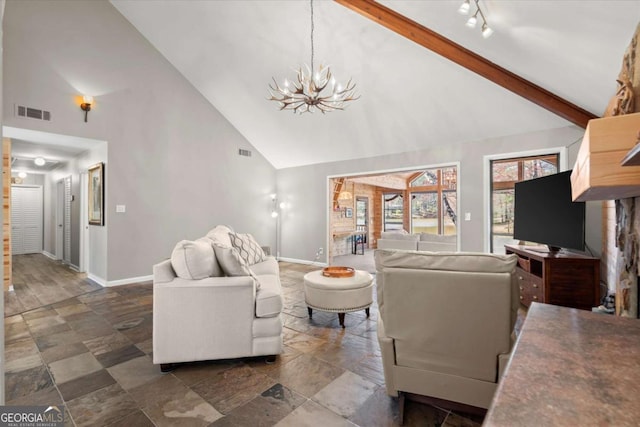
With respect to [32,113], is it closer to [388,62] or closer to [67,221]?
[67,221]

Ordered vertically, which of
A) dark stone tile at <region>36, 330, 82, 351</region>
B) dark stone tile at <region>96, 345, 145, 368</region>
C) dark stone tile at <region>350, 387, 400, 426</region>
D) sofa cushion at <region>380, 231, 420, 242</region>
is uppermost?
sofa cushion at <region>380, 231, 420, 242</region>

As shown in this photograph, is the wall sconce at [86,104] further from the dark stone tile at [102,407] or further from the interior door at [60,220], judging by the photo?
the dark stone tile at [102,407]

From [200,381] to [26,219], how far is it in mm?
9553

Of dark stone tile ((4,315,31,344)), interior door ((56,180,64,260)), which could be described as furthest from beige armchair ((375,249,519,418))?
interior door ((56,180,64,260))

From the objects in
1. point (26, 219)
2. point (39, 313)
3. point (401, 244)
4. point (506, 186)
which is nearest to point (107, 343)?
point (39, 313)

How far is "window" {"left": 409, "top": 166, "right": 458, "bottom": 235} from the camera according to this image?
924cm

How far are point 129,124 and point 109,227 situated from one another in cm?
176

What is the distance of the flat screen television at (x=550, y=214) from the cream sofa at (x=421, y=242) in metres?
1.47

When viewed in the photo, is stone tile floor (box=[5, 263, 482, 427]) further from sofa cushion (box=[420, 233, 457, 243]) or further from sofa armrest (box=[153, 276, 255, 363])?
sofa cushion (box=[420, 233, 457, 243])

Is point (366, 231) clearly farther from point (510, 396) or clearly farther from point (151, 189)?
point (510, 396)

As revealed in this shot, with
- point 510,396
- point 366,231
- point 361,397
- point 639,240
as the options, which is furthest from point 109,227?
point 366,231

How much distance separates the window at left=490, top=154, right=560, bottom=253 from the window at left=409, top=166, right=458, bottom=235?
2477 mm

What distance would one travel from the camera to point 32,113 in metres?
4.10

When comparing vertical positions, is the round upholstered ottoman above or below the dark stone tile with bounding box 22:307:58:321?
above
